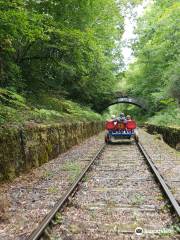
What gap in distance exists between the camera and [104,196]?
6355mm

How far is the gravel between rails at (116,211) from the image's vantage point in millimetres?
4414

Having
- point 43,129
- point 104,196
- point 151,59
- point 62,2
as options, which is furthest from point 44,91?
point 151,59

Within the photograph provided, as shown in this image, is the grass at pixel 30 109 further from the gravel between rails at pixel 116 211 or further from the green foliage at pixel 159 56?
the green foliage at pixel 159 56

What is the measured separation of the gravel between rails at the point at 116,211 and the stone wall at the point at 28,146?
5.87ft

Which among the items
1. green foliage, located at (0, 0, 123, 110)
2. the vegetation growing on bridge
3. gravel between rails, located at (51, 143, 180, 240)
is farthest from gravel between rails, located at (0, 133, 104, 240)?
green foliage, located at (0, 0, 123, 110)

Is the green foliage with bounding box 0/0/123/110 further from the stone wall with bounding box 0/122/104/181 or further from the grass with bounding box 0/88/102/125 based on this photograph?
the stone wall with bounding box 0/122/104/181

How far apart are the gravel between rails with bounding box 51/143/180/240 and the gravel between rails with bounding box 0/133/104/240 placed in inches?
16.2

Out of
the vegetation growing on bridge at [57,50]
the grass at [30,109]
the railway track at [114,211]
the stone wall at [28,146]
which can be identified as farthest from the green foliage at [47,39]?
the railway track at [114,211]

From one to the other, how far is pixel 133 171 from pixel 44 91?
1203 centimetres

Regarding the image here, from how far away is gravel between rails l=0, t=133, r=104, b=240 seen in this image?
15.6 ft

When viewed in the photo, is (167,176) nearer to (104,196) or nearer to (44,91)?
(104,196)

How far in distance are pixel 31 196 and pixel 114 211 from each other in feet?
6.18

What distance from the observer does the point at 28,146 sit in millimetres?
9133

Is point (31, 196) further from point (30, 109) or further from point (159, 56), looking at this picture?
point (159, 56)
